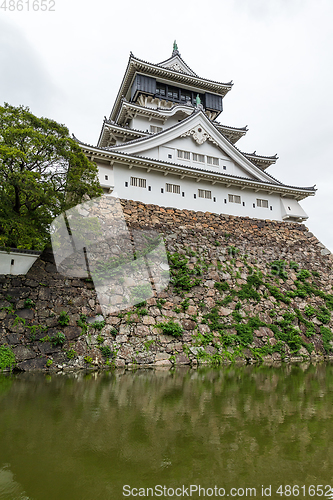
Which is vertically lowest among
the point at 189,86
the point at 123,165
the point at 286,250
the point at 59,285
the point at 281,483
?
the point at 281,483

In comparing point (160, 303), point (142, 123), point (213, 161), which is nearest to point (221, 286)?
point (160, 303)

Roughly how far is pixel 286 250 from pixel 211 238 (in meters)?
5.21

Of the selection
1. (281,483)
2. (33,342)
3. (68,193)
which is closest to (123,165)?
(68,193)

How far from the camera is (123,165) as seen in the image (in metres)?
16.9

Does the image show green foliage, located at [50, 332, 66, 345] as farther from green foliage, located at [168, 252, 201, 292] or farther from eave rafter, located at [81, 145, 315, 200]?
eave rafter, located at [81, 145, 315, 200]

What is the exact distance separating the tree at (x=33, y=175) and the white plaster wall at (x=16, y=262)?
397mm

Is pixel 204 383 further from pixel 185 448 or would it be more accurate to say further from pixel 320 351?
pixel 320 351

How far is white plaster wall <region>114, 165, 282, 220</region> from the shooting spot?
16842 mm

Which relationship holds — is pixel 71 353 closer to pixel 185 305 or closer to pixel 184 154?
pixel 185 305

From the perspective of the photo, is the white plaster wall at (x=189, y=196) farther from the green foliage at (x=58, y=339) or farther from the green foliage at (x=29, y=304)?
the green foliage at (x=58, y=339)

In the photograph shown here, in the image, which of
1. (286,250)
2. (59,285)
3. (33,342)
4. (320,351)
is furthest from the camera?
(286,250)

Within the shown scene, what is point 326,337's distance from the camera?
47.6 ft

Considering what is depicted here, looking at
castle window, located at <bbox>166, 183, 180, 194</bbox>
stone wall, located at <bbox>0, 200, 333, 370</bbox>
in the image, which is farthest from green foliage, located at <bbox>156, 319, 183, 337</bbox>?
castle window, located at <bbox>166, 183, 180, 194</bbox>

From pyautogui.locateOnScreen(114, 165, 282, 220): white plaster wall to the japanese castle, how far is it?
0.18 ft
